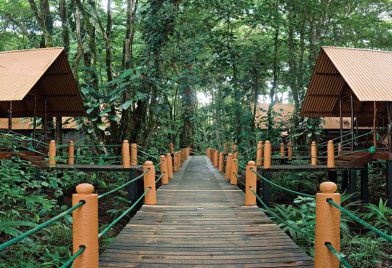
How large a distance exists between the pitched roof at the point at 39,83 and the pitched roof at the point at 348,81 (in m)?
8.65

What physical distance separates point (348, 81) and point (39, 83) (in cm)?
1044

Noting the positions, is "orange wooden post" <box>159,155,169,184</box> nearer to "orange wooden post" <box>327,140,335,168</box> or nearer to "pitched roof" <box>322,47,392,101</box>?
"orange wooden post" <box>327,140,335,168</box>

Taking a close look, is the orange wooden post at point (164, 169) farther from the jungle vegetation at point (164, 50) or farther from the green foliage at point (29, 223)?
the green foliage at point (29, 223)

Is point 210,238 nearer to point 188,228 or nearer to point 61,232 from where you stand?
point 188,228

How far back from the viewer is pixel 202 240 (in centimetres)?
502

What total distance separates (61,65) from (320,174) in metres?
10.9

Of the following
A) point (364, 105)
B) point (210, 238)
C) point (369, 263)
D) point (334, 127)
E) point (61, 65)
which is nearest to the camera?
point (210, 238)

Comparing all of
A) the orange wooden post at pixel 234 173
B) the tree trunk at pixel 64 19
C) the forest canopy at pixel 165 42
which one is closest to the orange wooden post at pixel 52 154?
the forest canopy at pixel 165 42

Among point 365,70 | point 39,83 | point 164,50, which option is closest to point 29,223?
point 39,83

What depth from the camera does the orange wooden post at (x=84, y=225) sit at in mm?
3277

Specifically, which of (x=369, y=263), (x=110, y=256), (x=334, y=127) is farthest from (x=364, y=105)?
(x=110, y=256)

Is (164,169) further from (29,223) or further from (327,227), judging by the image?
(327,227)

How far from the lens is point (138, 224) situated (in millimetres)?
5879

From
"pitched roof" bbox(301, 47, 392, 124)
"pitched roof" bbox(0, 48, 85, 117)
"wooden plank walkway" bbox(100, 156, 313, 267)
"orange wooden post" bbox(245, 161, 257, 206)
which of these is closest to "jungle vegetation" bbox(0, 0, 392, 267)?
"pitched roof" bbox(0, 48, 85, 117)
